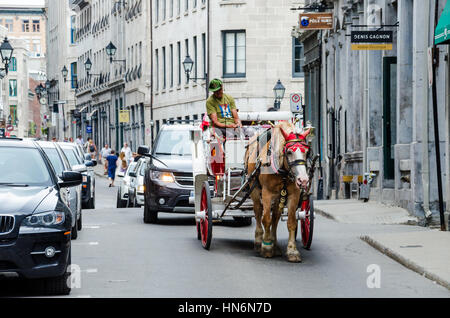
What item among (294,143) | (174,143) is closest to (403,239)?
(294,143)

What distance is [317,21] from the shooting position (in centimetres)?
3338

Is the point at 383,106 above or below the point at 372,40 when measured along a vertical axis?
below

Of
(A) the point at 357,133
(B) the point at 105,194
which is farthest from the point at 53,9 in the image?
(A) the point at 357,133

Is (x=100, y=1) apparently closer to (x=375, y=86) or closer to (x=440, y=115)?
(x=375, y=86)

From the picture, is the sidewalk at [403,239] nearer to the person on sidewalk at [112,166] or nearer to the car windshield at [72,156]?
the car windshield at [72,156]

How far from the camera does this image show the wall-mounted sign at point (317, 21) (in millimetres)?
33188

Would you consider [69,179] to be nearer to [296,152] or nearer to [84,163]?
[296,152]

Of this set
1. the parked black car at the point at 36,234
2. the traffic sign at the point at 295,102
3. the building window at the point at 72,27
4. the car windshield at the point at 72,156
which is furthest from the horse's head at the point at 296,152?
the building window at the point at 72,27

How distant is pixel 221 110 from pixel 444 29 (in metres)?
4.19

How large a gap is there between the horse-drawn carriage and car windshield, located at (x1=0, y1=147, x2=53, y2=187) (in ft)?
10.2

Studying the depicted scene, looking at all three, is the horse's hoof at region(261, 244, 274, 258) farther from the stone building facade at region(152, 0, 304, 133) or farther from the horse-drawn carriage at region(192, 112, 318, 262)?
the stone building facade at region(152, 0, 304, 133)

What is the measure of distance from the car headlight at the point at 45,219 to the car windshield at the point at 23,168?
36.5 inches

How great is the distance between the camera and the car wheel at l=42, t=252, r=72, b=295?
11398 millimetres

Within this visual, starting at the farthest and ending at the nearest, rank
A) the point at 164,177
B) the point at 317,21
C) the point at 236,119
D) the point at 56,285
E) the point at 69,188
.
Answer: the point at 317,21 → the point at 164,177 → the point at 69,188 → the point at 236,119 → the point at 56,285
